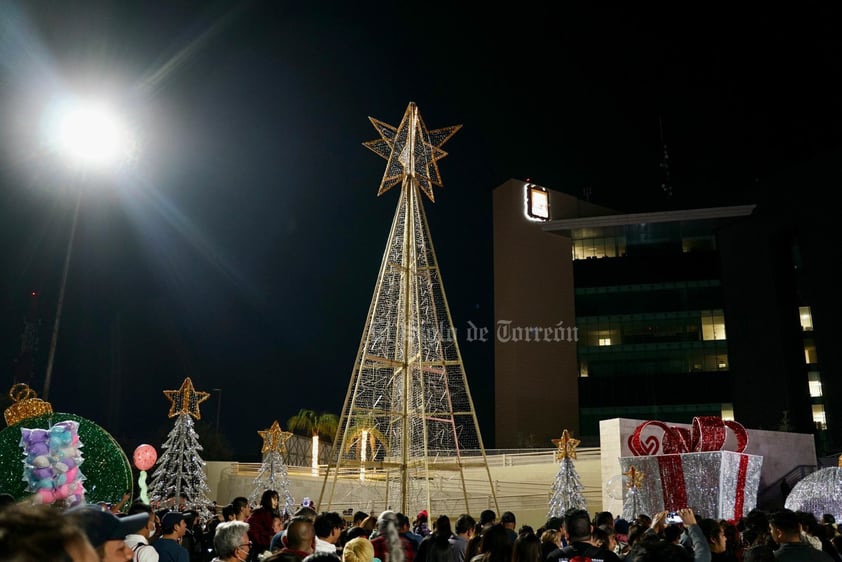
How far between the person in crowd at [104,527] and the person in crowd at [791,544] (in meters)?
4.79

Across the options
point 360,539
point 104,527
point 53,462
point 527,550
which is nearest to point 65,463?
point 53,462

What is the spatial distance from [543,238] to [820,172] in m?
19.7

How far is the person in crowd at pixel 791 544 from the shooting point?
535cm

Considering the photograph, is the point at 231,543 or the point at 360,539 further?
the point at 360,539

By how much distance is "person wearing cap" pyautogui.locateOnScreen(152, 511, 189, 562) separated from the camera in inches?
246

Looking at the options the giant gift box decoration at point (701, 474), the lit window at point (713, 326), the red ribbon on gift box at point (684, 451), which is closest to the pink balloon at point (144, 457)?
the giant gift box decoration at point (701, 474)

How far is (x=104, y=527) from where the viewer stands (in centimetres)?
281

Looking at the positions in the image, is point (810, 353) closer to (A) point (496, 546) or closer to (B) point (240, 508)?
(B) point (240, 508)

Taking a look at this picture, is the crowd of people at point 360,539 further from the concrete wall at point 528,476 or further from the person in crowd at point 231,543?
the concrete wall at point 528,476

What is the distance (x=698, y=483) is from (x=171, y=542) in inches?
423

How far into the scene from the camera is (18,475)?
9367 mm

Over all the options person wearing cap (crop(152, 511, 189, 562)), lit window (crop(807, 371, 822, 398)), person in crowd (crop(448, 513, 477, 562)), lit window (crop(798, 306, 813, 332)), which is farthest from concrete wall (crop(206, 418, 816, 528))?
lit window (crop(798, 306, 813, 332))

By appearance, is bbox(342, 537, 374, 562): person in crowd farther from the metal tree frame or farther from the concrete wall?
the concrete wall

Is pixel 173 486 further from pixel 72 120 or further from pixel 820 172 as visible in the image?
pixel 820 172
